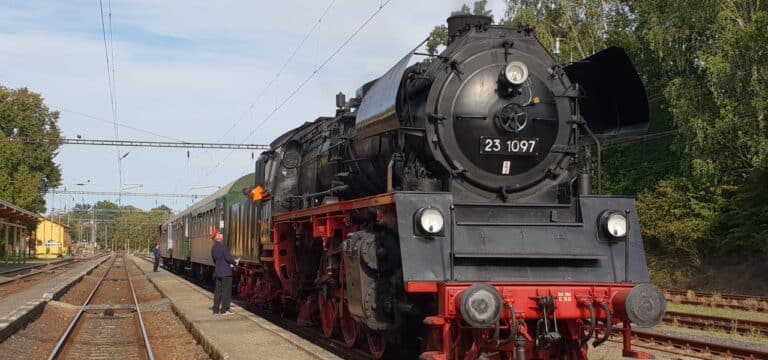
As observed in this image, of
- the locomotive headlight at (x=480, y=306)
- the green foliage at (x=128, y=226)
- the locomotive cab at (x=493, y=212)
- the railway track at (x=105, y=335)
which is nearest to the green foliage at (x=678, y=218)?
the railway track at (x=105, y=335)

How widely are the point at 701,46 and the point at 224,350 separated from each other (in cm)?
2533

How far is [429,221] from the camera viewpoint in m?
7.13

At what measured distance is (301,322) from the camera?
41.6ft

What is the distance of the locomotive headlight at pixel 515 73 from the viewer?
7.69 meters

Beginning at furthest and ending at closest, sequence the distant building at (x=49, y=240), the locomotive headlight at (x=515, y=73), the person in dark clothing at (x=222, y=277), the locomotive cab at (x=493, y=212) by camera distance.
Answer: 1. the distant building at (x=49, y=240)
2. the person in dark clothing at (x=222, y=277)
3. the locomotive headlight at (x=515, y=73)
4. the locomotive cab at (x=493, y=212)

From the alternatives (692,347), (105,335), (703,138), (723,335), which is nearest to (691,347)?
(692,347)

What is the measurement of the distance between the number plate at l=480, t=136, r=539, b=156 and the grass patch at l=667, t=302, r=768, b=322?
34.6 feet

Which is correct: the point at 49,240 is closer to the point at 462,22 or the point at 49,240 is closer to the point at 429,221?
the point at 462,22

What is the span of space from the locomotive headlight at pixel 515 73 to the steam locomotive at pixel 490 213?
12 mm

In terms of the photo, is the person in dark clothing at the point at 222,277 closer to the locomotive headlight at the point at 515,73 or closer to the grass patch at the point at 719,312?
the locomotive headlight at the point at 515,73

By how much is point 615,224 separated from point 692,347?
16.4ft

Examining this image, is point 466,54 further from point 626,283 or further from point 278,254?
point 278,254

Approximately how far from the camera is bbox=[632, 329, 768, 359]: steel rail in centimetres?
1035

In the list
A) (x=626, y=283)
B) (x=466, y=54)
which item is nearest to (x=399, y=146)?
(x=466, y=54)
